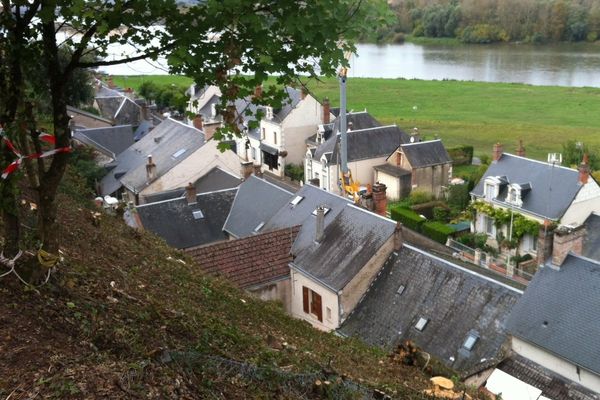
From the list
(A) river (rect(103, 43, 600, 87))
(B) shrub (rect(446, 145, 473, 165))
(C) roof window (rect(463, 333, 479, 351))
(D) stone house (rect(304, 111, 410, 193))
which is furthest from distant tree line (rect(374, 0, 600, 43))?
(C) roof window (rect(463, 333, 479, 351))

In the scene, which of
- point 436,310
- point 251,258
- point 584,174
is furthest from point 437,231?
point 436,310

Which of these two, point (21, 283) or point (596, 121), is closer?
point (21, 283)

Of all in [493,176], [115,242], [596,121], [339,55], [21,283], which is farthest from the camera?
[596,121]

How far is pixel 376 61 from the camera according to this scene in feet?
344

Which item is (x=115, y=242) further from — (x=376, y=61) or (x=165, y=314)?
(x=376, y=61)

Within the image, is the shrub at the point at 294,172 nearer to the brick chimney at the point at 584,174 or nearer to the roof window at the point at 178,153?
the roof window at the point at 178,153

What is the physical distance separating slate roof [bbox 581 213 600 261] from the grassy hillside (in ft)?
56.6

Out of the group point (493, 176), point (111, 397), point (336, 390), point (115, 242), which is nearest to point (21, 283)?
point (111, 397)

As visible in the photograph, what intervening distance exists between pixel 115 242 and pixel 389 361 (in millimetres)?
5474

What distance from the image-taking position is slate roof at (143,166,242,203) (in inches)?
1287

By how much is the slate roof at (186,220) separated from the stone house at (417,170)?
1520cm

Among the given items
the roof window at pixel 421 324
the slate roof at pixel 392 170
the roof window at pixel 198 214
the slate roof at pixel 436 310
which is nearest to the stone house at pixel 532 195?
the slate roof at pixel 392 170

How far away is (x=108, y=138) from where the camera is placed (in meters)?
41.3

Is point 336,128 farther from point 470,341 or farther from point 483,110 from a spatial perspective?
point 483,110
